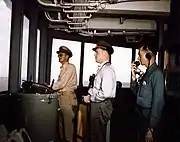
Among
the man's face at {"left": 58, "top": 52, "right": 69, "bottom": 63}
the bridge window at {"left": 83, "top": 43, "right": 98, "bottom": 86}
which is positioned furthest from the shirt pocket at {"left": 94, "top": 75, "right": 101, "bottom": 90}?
the bridge window at {"left": 83, "top": 43, "right": 98, "bottom": 86}

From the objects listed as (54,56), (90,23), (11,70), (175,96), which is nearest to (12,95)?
(11,70)

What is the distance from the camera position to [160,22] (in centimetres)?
551

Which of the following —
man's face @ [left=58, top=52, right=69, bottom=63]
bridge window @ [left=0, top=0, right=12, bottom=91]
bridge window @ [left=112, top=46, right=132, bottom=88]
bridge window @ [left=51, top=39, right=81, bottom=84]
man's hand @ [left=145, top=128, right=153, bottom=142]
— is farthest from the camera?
bridge window @ [left=112, top=46, right=132, bottom=88]

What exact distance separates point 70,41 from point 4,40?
148 inches

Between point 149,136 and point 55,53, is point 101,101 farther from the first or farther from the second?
point 55,53

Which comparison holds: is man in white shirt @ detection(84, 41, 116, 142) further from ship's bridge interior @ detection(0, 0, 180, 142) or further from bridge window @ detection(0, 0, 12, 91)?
bridge window @ detection(0, 0, 12, 91)

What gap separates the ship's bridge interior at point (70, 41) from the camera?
3.66m

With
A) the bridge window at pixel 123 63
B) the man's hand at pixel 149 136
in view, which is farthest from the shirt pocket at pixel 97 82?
the bridge window at pixel 123 63

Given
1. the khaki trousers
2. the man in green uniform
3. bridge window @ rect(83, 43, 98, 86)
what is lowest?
the khaki trousers

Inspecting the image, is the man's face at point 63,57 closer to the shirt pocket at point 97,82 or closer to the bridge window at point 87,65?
the shirt pocket at point 97,82

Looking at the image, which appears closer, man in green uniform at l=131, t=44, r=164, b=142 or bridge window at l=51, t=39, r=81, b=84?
man in green uniform at l=131, t=44, r=164, b=142

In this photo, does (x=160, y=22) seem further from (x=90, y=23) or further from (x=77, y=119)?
(x=77, y=119)

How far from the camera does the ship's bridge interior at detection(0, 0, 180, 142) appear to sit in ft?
12.0

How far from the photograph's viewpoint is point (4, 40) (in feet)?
12.2
